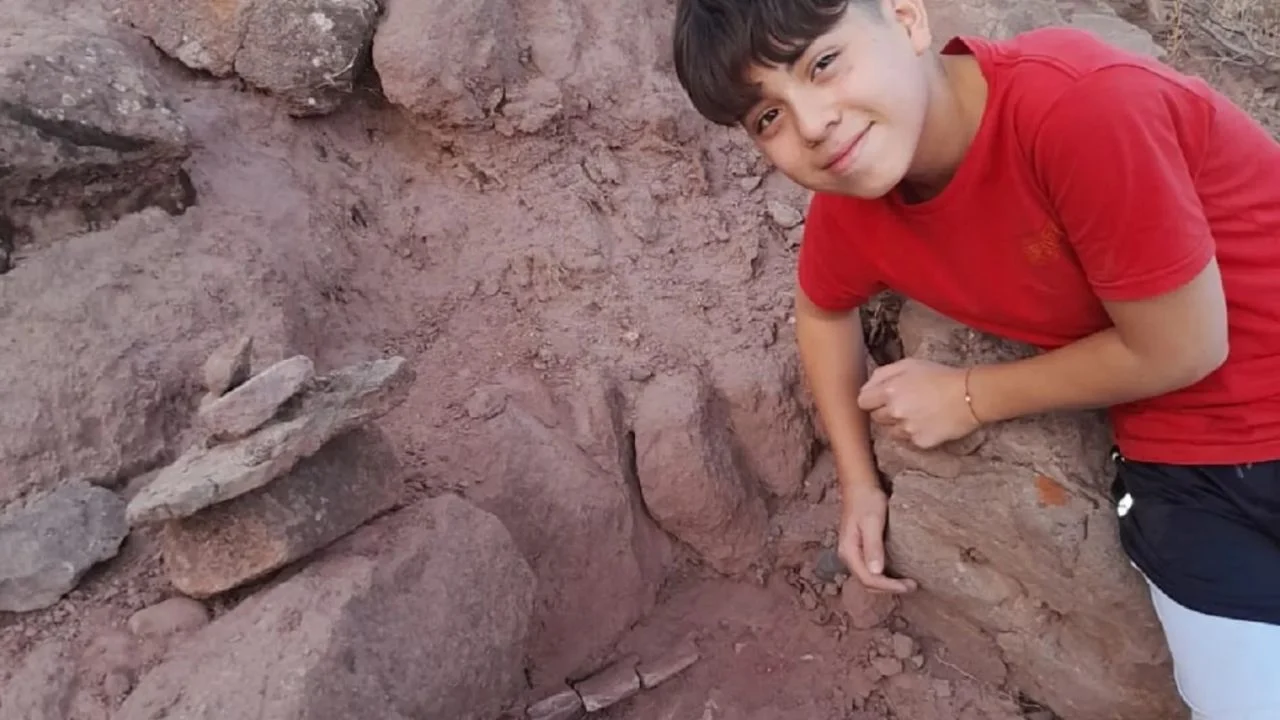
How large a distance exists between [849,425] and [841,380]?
8cm

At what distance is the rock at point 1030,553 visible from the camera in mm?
1838

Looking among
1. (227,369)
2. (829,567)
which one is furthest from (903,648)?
(227,369)

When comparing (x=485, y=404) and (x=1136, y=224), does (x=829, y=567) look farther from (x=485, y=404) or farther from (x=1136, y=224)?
(x=1136, y=224)

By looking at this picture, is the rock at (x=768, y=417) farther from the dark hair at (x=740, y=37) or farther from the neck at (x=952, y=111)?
the dark hair at (x=740, y=37)

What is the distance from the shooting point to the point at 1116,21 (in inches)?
113

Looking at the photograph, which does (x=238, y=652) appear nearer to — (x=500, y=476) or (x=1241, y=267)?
(x=500, y=476)

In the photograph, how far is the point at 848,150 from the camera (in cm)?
149

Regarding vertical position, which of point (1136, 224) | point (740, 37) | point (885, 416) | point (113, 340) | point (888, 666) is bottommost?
point (888, 666)

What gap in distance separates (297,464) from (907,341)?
0.98m

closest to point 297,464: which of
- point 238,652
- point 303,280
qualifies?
point 238,652

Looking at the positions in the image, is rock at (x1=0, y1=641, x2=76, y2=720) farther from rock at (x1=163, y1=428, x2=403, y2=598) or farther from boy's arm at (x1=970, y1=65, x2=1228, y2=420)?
boy's arm at (x1=970, y1=65, x2=1228, y2=420)

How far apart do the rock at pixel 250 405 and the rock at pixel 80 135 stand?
0.62m

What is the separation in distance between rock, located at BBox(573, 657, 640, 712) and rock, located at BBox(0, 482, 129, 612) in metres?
0.74

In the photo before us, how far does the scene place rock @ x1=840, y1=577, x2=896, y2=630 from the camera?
215 centimetres
